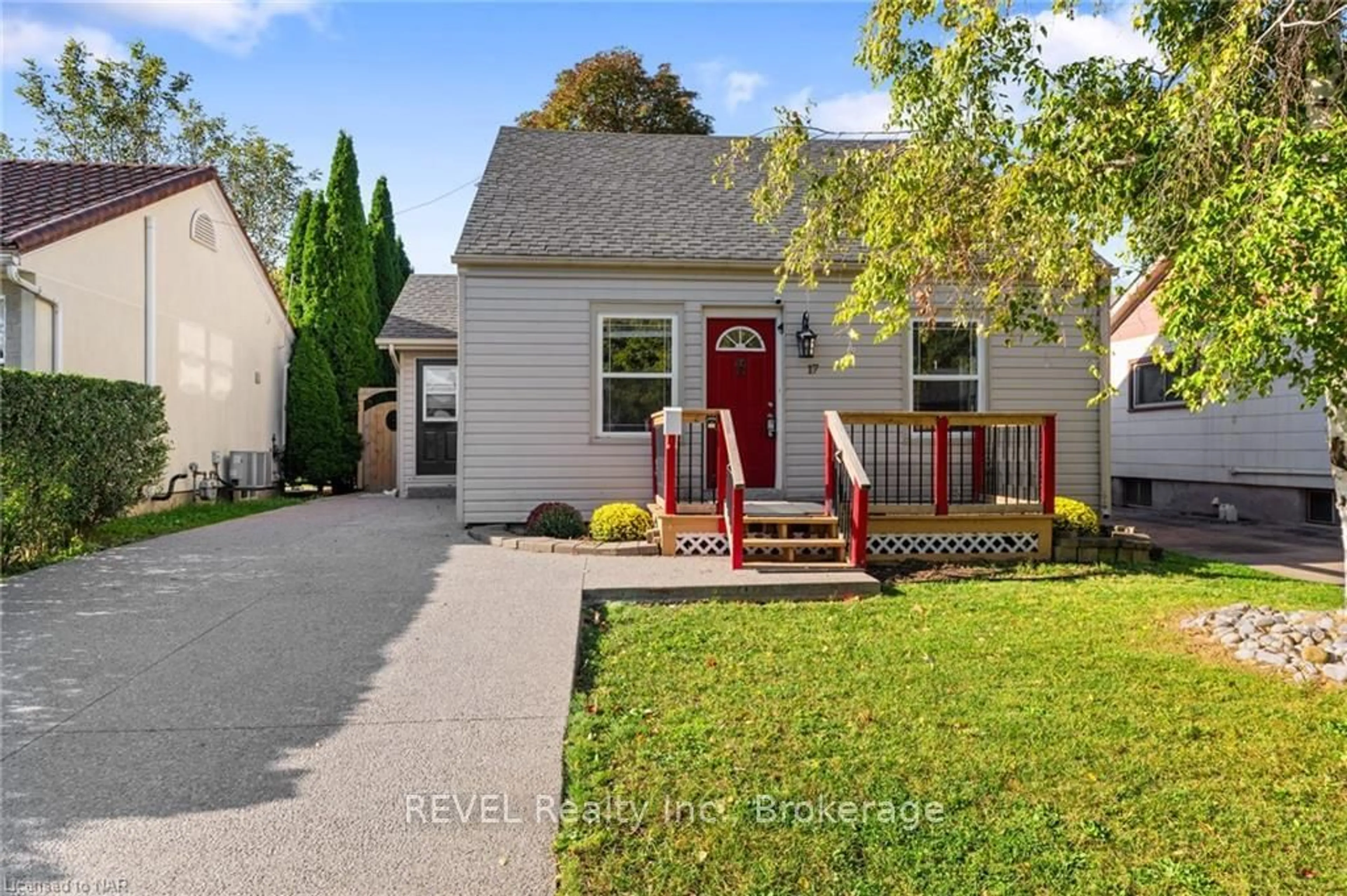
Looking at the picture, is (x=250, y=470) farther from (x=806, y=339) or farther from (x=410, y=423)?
(x=806, y=339)

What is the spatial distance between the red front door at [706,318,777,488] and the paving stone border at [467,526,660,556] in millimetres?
2129

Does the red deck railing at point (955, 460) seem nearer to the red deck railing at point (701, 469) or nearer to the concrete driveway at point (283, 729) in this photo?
the red deck railing at point (701, 469)

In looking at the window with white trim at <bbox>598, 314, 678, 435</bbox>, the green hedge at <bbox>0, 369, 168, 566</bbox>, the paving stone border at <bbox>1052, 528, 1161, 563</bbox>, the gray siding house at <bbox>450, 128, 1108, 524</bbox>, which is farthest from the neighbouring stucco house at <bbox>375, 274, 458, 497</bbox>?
the paving stone border at <bbox>1052, 528, 1161, 563</bbox>

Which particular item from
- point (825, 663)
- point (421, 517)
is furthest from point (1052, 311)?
point (421, 517)

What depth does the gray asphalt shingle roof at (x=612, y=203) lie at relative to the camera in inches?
358

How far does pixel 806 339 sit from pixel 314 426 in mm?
10720

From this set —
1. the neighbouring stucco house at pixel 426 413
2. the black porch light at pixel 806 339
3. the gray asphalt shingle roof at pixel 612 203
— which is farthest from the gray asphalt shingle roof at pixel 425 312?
the black porch light at pixel 806 339

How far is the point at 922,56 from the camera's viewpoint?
232 inches

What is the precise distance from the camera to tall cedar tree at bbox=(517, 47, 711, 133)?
23.0 meters

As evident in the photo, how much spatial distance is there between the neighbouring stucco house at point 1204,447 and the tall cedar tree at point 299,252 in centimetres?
1530

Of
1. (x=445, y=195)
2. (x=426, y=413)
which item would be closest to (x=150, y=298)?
(x=426, y=413)

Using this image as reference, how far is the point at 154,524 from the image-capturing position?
31.7 ft

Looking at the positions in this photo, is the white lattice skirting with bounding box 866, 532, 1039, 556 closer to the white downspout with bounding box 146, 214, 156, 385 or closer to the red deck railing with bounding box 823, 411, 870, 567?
the red deck railing with bounding box 823, 411, 870, 567

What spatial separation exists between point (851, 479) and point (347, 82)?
8.30m
